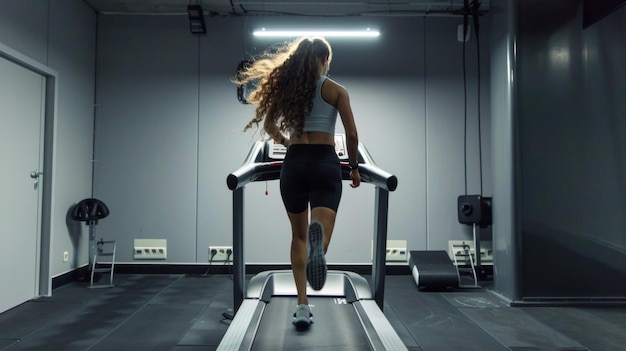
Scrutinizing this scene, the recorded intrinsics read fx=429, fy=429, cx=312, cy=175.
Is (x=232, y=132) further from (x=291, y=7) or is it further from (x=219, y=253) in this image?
(x=291, y=7)

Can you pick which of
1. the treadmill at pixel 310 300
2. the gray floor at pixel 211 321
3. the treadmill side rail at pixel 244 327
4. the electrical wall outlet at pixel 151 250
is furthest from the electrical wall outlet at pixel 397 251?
the electrical wall outlet at pixel 151 250

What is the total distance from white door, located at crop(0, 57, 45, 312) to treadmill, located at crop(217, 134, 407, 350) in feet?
6.44

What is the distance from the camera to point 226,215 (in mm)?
4781

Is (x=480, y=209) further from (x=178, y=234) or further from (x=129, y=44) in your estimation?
(x=129, y=44)

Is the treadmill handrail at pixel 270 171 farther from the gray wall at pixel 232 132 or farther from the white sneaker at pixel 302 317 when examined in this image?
the gray wall at pixel 232 132

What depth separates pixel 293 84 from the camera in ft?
6.75

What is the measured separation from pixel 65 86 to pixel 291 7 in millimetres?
2466

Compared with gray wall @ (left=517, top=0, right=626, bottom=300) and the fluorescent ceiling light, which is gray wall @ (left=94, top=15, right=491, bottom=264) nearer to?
the fluorescent ceiling light

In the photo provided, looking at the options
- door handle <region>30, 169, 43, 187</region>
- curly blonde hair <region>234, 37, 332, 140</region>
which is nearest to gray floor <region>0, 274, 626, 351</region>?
door handle <region>30, 169, 43, 187</region>

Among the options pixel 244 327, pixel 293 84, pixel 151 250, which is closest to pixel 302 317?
pixel 244 327

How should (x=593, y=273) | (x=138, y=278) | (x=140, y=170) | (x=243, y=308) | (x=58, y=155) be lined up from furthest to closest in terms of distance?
(x=140, y=170)
(x=138, y=278)
(x=58, y=155)
(x=593, y=273)
(x=243, y=308)

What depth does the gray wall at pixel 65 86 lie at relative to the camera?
3.56 m

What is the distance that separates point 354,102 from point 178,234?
2.47m

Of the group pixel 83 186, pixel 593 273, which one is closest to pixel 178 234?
pixel 83 186
